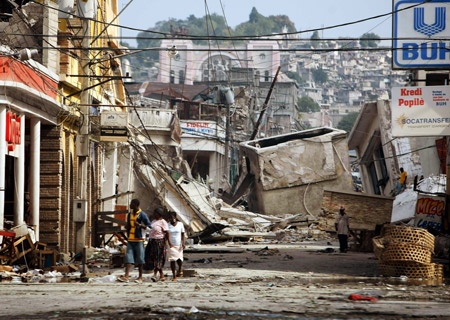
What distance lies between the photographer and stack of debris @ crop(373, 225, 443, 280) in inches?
684

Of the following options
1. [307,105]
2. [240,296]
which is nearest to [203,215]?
[240,296]

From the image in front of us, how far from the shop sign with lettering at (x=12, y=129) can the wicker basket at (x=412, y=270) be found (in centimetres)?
961

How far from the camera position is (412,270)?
17719 mm

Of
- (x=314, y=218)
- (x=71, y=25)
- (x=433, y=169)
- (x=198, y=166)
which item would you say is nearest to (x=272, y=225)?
(x=314, y=218)

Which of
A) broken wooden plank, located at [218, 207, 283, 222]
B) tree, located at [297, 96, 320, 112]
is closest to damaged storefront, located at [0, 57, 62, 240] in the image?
broken wooden plank, located at [218, 207, 283, 222]

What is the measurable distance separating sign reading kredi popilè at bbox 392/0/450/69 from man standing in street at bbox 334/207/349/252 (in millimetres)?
9507

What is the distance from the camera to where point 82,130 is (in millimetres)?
24547

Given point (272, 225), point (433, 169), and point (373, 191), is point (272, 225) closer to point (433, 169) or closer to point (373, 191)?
point (433, 169)

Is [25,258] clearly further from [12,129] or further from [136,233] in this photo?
[136,233]

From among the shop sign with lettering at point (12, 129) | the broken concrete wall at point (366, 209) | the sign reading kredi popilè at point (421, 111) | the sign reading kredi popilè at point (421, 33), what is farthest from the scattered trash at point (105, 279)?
the broken concrete wall at point (366, 209)

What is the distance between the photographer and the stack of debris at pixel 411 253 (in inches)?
684

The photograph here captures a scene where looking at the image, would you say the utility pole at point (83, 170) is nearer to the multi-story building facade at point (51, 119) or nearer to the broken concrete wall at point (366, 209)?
the multi-story building facade at point (51, 119)

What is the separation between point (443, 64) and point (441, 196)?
480cm

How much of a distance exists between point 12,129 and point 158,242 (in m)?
5.98
